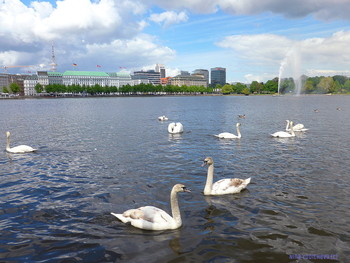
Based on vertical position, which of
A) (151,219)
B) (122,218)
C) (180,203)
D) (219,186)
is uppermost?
(219,186)

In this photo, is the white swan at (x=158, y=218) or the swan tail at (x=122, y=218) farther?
the swan tail at (x=122, y=218)

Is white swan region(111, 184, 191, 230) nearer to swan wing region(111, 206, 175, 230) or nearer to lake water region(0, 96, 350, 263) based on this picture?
swan wing region(111, 206, 175, 230)

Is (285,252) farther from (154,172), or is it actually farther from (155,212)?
(154,172)

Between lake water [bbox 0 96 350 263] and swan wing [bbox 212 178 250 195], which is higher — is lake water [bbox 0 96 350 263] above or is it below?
below

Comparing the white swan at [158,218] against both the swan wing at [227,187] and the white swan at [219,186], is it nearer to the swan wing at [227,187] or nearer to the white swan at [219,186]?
the white swan at [219,186]

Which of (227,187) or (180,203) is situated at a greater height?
(227,187)

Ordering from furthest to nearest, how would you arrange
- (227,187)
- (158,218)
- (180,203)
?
(227,187) < (180,203) < (158,218)

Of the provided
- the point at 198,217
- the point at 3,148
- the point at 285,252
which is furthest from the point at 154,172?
the point at 3,148

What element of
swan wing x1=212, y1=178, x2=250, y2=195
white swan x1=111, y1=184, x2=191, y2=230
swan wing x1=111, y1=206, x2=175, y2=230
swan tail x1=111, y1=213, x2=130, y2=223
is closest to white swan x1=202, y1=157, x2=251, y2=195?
swan wing x1=212, y1=178, x2=250, y2=195

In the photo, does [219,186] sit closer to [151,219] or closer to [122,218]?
[151,219]

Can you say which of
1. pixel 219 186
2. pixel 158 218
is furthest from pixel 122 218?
pixel 219 186

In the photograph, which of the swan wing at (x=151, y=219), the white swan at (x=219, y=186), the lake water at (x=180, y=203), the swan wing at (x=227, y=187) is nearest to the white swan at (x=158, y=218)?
the swan wing at (x=151, y=219)

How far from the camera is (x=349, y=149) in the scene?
18672 mm

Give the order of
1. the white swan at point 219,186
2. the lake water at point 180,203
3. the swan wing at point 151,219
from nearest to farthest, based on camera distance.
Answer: the lake water at point 180,203 < the swan wing at point 151,219 < the white swan at point 219,186
